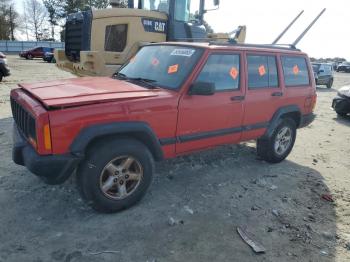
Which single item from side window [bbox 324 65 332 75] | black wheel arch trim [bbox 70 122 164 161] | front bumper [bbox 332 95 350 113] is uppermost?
black wheel arch trim [bbox 70 122 164 161]

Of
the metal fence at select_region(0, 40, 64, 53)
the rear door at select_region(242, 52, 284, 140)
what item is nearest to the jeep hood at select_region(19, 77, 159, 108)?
the rear door at select_region(242, 52, 284, 140)

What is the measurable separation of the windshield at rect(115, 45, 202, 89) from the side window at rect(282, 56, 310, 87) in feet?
6.35

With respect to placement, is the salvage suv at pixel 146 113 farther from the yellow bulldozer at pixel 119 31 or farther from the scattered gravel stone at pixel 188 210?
the yellow bulldozer at pixel 119 31

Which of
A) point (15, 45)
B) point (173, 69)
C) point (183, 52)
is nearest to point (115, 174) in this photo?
point (173, 69)

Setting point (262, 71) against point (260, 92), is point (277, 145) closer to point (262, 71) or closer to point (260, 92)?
point (260, 92)

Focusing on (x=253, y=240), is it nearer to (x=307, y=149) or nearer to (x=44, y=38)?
(x=307, y=149)

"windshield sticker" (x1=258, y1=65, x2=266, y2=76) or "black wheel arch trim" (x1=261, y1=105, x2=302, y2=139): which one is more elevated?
"windshield sticker" (x1=258, y1=65, x2=266, y2=76)

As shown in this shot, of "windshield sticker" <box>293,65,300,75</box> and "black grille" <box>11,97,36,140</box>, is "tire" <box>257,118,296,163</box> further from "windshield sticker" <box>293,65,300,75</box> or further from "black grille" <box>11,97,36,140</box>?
"black grille" <box>11,97,36,140</box>

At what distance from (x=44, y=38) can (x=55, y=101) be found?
6643 centimetres

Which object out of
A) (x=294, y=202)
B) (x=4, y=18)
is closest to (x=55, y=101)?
(x=294, y=202)

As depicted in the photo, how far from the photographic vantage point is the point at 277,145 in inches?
228

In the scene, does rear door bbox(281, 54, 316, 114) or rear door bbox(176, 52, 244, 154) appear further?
rear door bbox(281, 54, 316, 114)

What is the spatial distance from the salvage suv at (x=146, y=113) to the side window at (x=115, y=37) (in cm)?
366

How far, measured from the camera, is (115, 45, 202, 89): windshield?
14.1ft
